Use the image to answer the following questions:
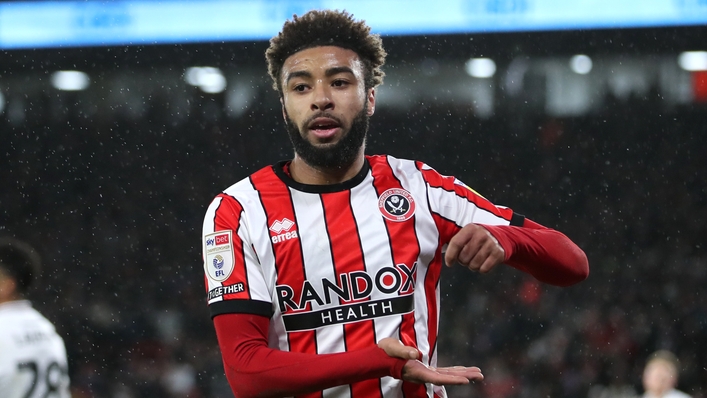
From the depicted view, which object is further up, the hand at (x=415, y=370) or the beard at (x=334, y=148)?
the beard at (x=334, y=148)

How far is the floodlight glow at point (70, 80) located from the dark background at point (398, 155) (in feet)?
0.44

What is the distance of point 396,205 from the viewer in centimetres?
177

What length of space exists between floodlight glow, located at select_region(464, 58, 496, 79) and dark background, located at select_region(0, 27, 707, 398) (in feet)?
0.48

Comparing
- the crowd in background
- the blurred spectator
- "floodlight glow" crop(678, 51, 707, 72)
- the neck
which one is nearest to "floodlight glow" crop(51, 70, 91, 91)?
the crowd in background

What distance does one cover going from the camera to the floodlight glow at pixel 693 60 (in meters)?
8.94

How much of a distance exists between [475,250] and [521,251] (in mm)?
200

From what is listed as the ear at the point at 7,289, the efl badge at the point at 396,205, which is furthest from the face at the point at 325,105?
the ear at the point at 7,289

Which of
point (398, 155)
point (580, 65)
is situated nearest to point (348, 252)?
point (398, 155)

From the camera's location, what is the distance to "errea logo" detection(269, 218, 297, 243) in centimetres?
170

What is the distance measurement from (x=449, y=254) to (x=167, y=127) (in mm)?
8853

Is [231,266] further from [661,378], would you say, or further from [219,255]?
[661,378]

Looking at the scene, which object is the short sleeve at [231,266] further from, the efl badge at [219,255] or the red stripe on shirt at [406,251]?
the red stripe on shirt at [406,251]

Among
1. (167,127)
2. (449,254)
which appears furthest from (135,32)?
(449,254)

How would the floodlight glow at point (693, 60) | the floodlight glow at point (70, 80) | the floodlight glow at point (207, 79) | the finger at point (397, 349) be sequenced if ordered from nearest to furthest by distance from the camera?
the finger at point (397, 349), the floodlight glow at point (693, 60), the floodlight glow at point (207, 79), the floodlight glow at point (70, 80)
